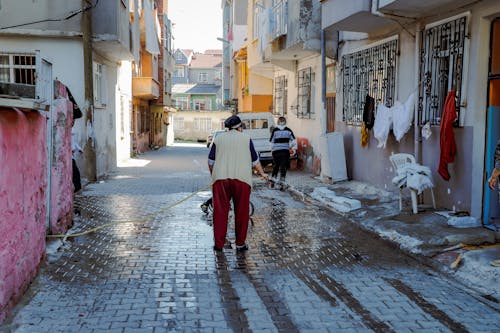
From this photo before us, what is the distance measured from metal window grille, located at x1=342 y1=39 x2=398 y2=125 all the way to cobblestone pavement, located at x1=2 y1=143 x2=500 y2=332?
3.96m

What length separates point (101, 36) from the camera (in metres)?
15.1

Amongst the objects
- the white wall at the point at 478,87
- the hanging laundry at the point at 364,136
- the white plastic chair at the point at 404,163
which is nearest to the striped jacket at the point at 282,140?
the hanging laundry at the point at 364,136

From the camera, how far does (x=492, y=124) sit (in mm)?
7809

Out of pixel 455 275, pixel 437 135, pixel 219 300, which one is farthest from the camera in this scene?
pixel 437 135

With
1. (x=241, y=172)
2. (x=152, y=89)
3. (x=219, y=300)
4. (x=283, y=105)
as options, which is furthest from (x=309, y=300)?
(x=152, y=89)

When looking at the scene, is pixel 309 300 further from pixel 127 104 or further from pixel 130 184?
pixel 127 104

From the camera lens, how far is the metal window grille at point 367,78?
38.1ft

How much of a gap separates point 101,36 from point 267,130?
7.49 meters

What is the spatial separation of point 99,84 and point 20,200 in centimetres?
1299

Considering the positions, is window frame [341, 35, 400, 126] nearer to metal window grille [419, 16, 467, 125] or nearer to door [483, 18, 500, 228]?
metal window grille [419, 16, 467, 125]

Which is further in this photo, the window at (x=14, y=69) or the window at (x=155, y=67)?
the window at (x=155, y=67)

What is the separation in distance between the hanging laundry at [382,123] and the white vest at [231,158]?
15.4 feet

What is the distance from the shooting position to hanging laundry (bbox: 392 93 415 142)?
1027cm

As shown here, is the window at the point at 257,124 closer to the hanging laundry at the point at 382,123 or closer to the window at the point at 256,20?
the window at the point at 256,20
